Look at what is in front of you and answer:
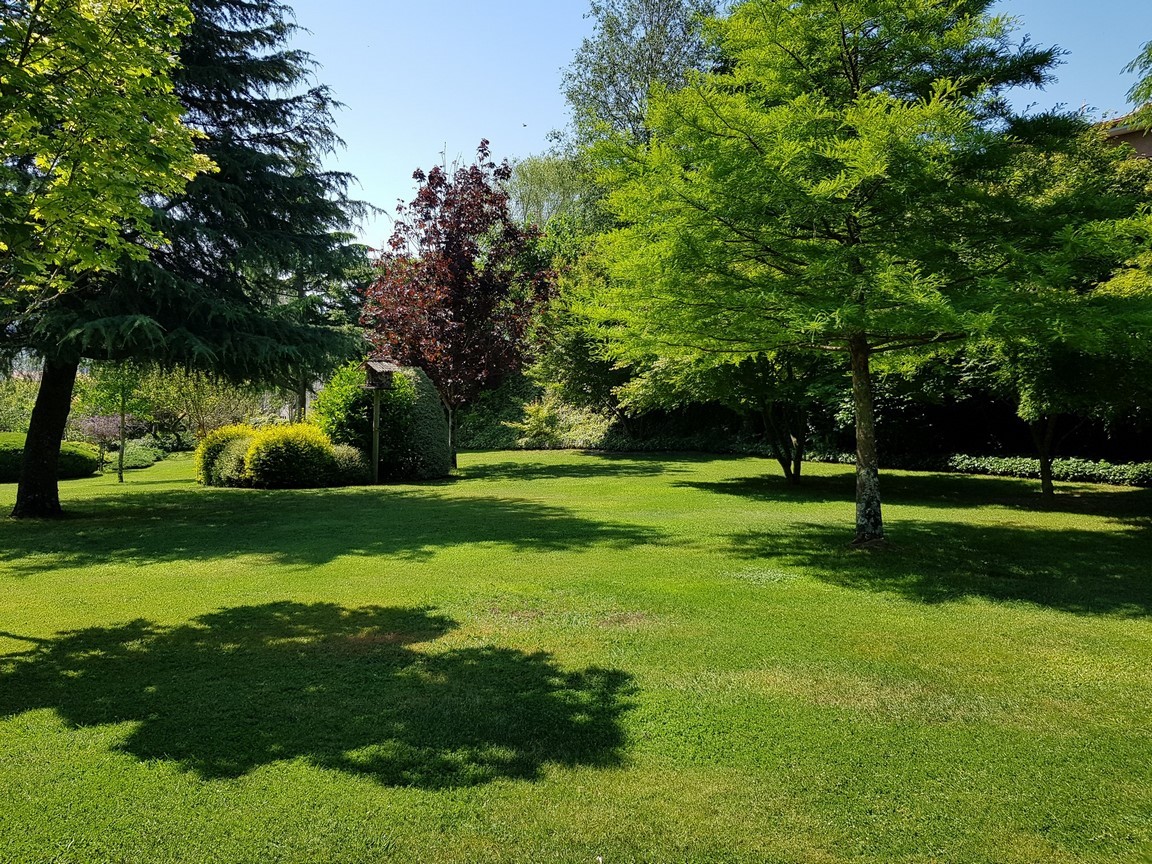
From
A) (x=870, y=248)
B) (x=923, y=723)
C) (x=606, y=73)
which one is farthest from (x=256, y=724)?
(x=606, y=73)

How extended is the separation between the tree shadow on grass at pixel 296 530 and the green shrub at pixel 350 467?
7.95 ft

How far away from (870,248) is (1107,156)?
5.87m

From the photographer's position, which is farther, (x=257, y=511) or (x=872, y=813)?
(x=257, y=511)

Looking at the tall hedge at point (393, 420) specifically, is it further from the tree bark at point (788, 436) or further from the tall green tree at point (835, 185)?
the tall green tree at point (835, 185)

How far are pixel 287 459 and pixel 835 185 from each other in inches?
500

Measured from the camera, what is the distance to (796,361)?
1427cm

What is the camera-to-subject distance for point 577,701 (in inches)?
156

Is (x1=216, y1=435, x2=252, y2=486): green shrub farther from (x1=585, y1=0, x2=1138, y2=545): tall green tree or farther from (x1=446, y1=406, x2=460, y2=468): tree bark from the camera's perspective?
(x1=585, y1=0, x2=1138, y2=545): tall green tree

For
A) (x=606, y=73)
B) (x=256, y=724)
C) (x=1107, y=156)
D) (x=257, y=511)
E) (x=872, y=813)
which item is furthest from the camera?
(x=606, y=73)

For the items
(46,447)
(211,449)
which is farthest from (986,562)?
(211,449)

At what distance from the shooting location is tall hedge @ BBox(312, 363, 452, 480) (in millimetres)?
16516

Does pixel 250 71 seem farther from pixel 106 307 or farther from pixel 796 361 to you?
pixel 796 361

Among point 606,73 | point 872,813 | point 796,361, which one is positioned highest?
point 606,73

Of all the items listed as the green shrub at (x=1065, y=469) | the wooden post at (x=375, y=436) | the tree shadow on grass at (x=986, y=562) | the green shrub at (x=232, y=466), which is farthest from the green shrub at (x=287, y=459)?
the green shrub at (x=1065, y=469)
